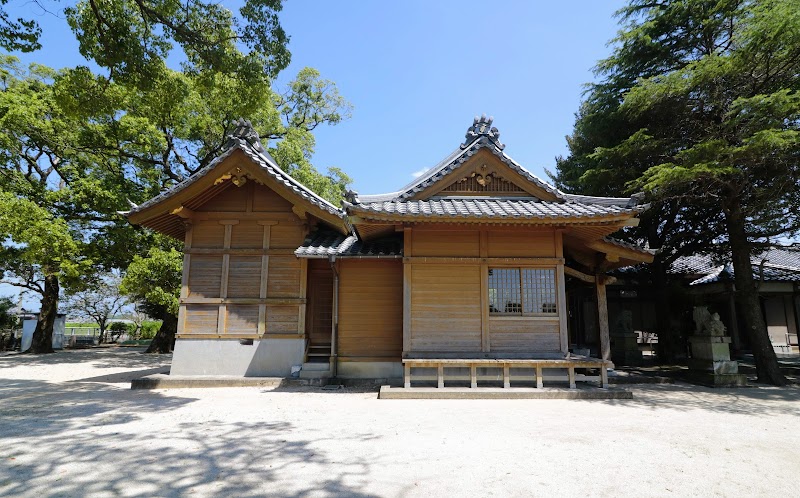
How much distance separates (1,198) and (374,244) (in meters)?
13.1

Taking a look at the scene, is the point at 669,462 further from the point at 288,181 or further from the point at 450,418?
the point at 288,181

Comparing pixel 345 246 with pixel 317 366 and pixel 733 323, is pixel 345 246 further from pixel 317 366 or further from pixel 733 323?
pixel 733 323

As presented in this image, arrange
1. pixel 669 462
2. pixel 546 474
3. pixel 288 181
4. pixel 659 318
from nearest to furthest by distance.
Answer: pixel 546 474 < pixel 669 462 < pixel 288 181 < pixel 659 318

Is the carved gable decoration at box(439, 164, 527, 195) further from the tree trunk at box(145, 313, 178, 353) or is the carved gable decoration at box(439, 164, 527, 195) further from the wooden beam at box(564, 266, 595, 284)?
the tree trunk at box(145, 313, 178, 353)

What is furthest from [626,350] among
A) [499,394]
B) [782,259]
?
[782,259]

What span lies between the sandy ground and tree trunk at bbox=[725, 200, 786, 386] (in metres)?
2.09

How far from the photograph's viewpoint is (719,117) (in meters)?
11.1

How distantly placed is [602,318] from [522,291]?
304cm

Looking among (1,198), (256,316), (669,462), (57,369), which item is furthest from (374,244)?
(1,198)

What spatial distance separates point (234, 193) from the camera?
1107 centimetres

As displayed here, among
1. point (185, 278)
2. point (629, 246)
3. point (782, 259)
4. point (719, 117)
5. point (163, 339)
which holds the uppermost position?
point (719, 117)

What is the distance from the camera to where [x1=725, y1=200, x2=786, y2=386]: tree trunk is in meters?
10.4

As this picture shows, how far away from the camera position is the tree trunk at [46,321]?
19.0m

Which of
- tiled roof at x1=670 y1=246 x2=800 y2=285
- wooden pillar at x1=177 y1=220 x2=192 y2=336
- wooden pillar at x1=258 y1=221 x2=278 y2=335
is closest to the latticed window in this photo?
wooden pillar at x1=258 y1=221 x2=278 y2=335
